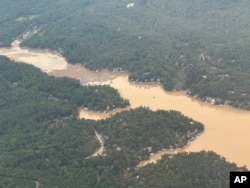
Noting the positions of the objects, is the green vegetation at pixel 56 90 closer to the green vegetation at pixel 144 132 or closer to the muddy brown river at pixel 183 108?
the muddy brown river at pixel 183 108

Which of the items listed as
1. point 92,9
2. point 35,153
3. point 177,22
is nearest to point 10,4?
point 92,9

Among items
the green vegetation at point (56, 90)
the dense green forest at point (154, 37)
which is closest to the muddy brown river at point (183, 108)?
the dense green forest at point (154, 37)

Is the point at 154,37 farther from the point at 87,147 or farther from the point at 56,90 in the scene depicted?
the point at 87,147

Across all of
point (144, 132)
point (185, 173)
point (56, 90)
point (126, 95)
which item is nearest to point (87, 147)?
point (144, 132)

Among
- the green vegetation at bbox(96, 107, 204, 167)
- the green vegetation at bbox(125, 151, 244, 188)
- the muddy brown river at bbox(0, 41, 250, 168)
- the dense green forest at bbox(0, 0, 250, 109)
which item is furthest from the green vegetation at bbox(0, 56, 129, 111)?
the green vegetation at bbox(125, 151, 244, 188)

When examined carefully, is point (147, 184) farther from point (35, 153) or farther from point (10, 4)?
point (10, 4)
